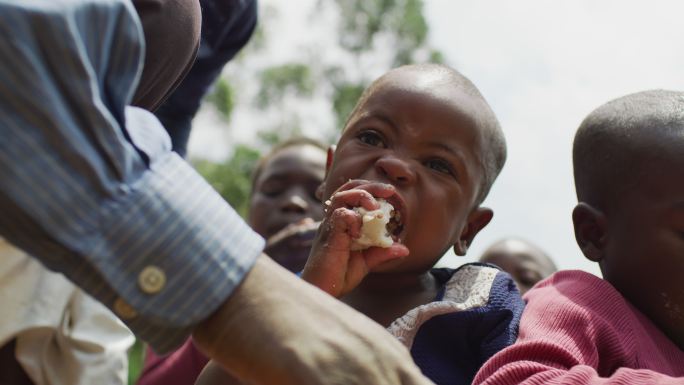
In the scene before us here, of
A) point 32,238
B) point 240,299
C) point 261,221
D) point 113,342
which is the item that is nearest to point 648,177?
point 240,299

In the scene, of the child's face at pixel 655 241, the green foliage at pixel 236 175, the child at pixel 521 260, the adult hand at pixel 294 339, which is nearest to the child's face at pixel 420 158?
the child's face at pixel 655 241

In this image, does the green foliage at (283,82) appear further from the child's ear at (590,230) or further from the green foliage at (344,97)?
the child's ear at (590,230)

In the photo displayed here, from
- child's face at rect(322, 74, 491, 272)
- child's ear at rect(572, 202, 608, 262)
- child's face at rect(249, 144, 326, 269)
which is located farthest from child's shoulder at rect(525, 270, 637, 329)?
child's face at rect(249, 144, 326, 269)

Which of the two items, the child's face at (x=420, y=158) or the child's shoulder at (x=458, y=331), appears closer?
the child's shoulder at (x=458, y=331)

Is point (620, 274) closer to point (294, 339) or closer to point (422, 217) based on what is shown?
point (422, 217)

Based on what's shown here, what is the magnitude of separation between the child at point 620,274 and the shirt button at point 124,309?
33.5 inches

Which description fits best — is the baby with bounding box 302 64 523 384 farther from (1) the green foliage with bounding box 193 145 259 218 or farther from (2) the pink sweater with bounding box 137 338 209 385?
(1) the green foliage with bounding box 193 145 259 218

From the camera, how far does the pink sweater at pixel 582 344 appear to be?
1.84m

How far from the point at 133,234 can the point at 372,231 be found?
88cm

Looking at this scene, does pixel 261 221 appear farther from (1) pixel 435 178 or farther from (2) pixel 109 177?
(2) pixel 109 177

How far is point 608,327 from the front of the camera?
2.11m

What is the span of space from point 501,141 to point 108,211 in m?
1.65

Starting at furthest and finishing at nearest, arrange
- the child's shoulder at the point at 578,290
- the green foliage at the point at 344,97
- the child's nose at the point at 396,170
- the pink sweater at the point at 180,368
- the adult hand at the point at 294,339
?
the green foliage at the point at 344,97
the pink sweater at the point at 180,368
the child's nose at the point at 396,170
the child's shoulder at the point at 578,290
the adult hand at the point at 294,339

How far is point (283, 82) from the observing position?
877 inches
